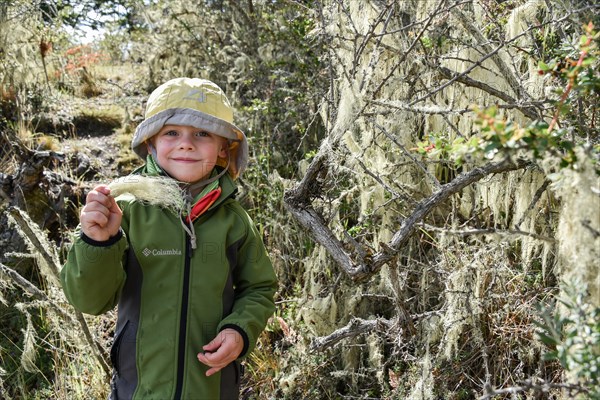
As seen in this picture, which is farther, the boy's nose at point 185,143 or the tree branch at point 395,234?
the tree branch at point 395,234

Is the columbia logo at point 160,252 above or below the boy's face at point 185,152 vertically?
below

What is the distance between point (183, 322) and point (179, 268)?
169 mm

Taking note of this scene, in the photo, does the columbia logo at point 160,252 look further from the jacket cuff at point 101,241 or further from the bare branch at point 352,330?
the bare branch at point 352,330

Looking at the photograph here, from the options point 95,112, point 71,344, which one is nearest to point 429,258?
point 71,344

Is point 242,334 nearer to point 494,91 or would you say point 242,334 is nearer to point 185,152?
point 185,152

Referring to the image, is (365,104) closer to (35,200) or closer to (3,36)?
(35,200)

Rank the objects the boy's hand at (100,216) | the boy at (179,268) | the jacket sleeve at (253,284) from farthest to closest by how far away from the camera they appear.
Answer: the jacket sleeve at (253,284)
the boy at (179,268)
the boy's hand at (100,216)

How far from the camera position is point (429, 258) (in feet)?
11.3

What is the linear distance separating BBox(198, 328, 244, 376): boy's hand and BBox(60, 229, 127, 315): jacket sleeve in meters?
0.35

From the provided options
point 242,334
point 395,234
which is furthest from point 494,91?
point 242,334

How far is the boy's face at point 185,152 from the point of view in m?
2.07

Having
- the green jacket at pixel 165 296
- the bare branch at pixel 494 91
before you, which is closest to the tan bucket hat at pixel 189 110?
the green jacket at pixel 165 296

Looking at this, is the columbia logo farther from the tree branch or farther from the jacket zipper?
the tree branch

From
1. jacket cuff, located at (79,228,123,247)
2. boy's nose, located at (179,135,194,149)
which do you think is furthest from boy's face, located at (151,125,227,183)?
jacket cuff, located at (79,228,123,247)
